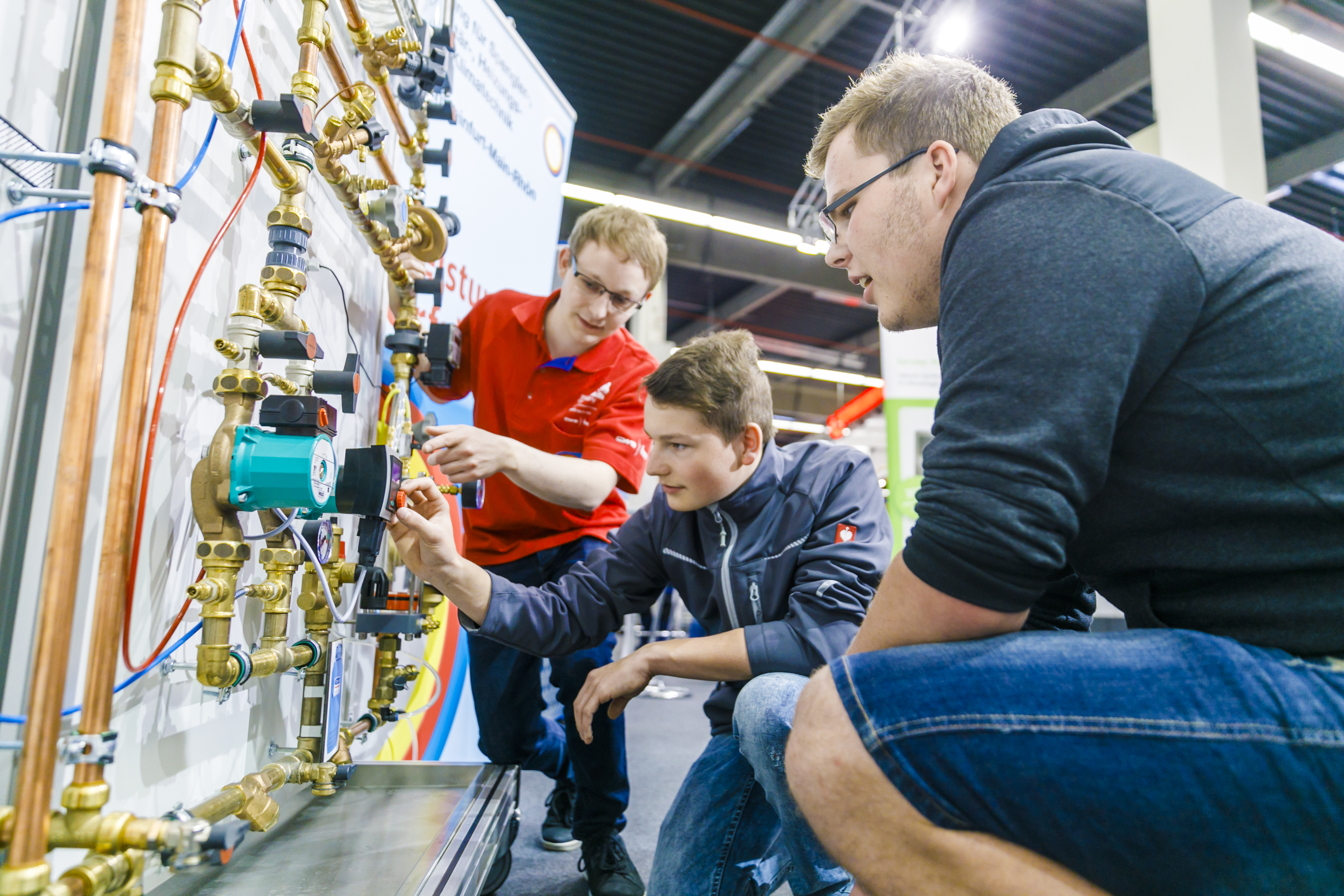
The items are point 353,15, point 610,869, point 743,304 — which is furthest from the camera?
point 743,304

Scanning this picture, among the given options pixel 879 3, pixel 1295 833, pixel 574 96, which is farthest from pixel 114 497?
pixel 574 96

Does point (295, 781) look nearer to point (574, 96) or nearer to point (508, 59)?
point (508, 59)

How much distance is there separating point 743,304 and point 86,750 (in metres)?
8.97

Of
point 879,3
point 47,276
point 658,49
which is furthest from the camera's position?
point 658,49

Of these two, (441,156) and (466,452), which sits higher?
(441,156)

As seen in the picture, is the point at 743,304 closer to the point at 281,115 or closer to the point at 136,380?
the point at 281,115

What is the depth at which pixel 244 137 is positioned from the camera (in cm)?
82

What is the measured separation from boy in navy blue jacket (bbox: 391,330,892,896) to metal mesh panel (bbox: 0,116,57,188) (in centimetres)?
50

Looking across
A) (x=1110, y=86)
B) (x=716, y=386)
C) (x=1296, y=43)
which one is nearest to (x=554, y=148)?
(x=716, y=386)

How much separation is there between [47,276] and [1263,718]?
3.42 ft

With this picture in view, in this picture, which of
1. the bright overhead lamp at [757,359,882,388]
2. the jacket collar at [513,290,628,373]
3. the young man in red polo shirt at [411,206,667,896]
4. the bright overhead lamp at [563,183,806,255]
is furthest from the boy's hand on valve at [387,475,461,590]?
the bright overhead lamp at [757,359,882,388]

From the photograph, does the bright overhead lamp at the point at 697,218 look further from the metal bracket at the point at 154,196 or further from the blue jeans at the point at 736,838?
the metal bracket at the point at 154,196

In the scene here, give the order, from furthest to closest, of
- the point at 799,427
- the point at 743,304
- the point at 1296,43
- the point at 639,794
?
the point at 799,427, the point at 743,304, the point at 1296,43, the point at 639,794

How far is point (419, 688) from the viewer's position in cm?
174
